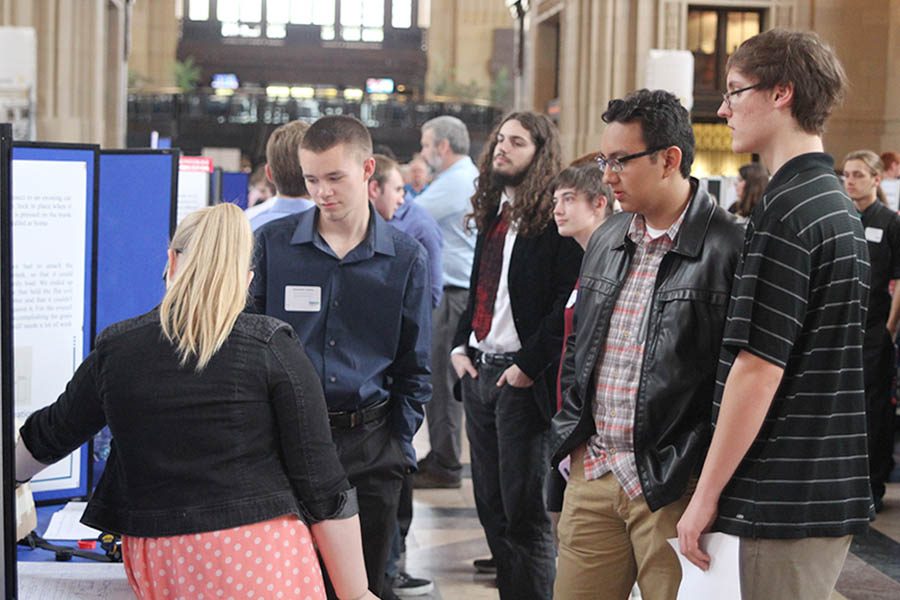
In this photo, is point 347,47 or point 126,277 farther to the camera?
point 347,47

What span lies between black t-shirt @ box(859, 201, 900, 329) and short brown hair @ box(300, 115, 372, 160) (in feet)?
12.2

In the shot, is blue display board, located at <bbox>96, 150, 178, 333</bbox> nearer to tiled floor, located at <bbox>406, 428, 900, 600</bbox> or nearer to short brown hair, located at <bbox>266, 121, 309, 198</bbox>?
short brown hair, located at <bbox>266, 121, 309, 198</bbox>

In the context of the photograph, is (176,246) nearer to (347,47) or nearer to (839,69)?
(839,69)

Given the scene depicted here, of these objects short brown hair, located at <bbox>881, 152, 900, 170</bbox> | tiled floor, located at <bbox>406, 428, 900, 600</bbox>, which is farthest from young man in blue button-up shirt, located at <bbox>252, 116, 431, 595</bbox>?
short brown hair, located at <bbox>881, 152, 900, 170</bbox>

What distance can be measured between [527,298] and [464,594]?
147 cm

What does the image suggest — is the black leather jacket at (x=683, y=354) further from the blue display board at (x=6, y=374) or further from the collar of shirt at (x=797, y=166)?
the blue display board at (x=6, y=374)

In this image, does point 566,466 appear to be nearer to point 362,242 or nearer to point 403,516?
point 362,242

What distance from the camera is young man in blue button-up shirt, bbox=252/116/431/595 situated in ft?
10.5

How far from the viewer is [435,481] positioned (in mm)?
6852

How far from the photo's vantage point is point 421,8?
142ft

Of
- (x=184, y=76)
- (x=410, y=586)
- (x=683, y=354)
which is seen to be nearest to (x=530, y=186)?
(x=683, y=354)

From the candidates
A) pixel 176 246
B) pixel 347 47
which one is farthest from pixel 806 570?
pixel 347 47

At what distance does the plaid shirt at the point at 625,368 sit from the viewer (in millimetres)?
2590

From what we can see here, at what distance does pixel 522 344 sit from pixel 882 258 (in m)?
3.00
